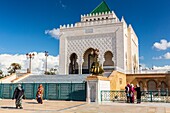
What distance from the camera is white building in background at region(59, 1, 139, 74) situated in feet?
91.6

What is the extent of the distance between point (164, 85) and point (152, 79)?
4.36 feet

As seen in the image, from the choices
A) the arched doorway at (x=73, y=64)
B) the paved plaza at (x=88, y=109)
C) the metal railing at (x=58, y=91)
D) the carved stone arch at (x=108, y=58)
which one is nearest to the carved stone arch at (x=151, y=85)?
the carved stone arch at (x=108, y=58)

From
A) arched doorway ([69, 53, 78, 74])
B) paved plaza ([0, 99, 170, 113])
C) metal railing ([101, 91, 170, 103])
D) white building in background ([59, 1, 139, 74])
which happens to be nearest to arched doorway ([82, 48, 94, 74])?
white building in background ([59, 1, 139, 74])

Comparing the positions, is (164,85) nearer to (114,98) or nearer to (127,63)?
(127,63)

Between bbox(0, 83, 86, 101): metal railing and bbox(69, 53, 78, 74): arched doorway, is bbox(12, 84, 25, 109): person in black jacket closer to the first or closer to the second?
bbox(0, 83, 86, 101): metal railing

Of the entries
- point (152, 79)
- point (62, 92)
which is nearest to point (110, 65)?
Result: point (152, 79)

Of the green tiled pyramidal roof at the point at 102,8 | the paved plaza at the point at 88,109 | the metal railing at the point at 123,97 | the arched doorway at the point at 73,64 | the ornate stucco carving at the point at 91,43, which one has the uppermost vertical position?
the green tiled pyramidal roof at the point at 102,8

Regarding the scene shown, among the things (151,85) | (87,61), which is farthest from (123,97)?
(87,61)

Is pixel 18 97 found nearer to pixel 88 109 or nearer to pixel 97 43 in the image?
pixel 88 109

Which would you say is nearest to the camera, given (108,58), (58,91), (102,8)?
(58,91)

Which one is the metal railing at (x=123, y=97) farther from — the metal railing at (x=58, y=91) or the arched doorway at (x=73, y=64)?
the arched doorway at (x=73, y=64)

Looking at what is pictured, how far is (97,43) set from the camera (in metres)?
28.6

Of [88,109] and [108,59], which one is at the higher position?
[108,59]

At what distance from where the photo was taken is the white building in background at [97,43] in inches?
1099
